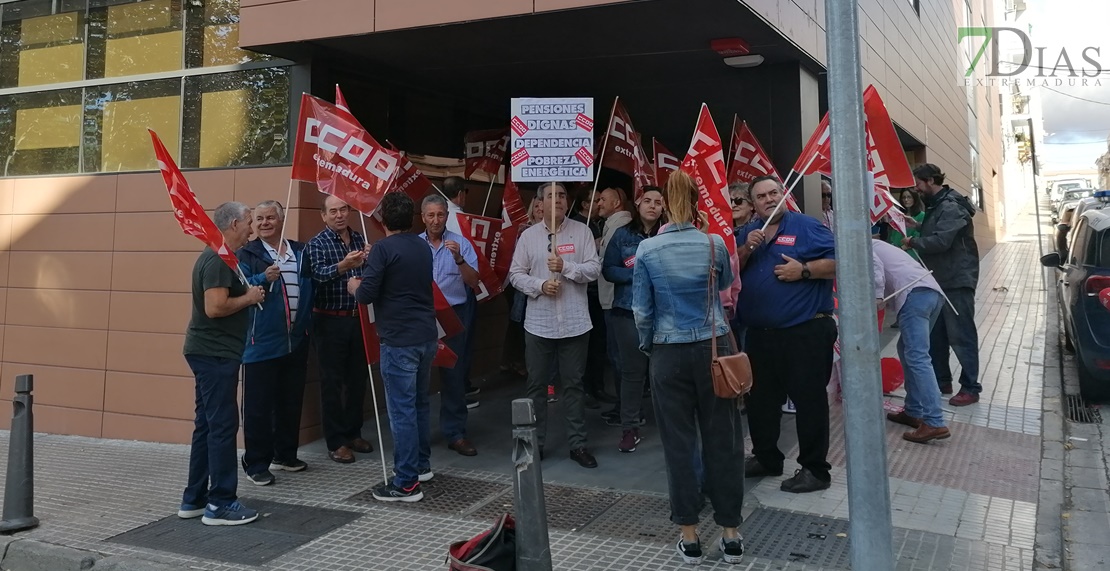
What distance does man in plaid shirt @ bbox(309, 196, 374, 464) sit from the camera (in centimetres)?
604

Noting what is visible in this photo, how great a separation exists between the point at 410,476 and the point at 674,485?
2.02m

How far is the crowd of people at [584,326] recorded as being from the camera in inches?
163

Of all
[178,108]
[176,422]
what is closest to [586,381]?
[176,422]

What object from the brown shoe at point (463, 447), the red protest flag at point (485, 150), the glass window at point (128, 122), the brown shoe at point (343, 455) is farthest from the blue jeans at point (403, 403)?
the red protest flag at point (485, 150)

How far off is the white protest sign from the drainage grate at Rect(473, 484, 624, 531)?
2.35m

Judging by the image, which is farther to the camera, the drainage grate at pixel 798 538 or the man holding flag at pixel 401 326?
the man holding flag at pixel 401 326

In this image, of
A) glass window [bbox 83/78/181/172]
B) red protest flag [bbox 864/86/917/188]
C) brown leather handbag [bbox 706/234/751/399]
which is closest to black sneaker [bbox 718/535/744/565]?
brown leather handbag [bbox 706/234/751/399]

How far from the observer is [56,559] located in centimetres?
446

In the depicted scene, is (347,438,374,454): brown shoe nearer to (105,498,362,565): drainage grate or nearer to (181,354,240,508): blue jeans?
(105,498,362,565): drainage grate

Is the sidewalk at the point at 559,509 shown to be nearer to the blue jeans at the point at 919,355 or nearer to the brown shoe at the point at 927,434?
the brown shoe at the point at 927,434

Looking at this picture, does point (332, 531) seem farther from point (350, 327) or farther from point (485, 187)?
point (485, 187)

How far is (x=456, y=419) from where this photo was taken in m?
6.38

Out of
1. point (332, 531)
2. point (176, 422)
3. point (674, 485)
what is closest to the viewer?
point (674, 485)

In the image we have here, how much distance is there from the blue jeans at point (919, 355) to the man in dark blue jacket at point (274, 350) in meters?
4.78
